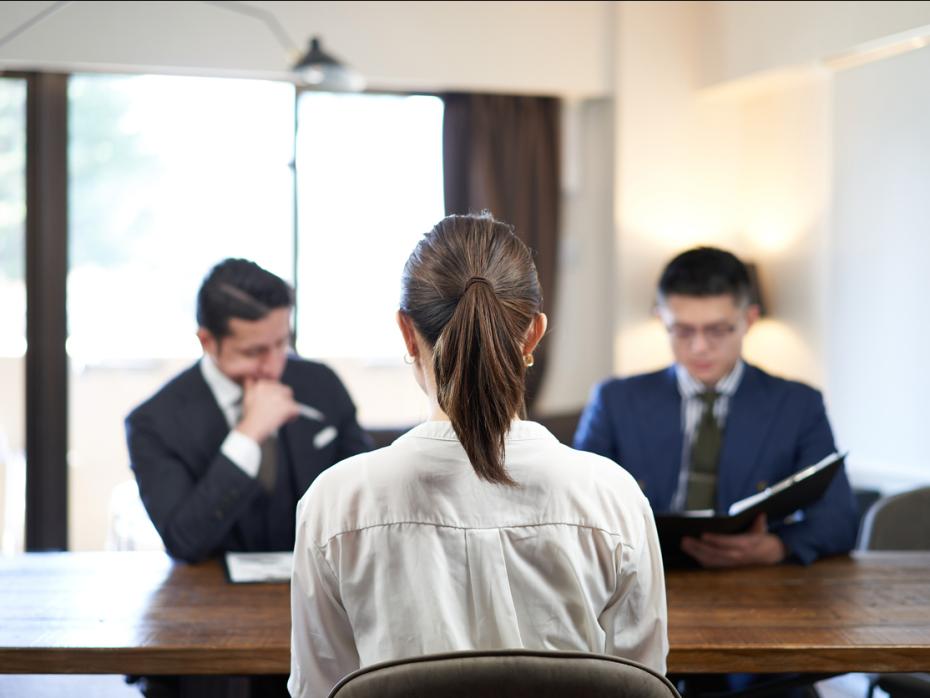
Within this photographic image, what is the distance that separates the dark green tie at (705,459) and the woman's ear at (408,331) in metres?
1.45

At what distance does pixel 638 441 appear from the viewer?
2.69 metres

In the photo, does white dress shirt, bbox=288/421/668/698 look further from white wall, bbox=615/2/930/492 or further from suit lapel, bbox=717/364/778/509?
white wall, bbox=615/2/930/492

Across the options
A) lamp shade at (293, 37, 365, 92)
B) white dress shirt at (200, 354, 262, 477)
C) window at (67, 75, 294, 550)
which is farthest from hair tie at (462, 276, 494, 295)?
window at (67, 75, 294, 550)

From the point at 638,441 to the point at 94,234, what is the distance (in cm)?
325

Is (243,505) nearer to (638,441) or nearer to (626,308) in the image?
(638,441)

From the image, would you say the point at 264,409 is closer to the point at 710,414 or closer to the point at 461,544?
the point at 710,414

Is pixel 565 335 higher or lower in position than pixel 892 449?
higher

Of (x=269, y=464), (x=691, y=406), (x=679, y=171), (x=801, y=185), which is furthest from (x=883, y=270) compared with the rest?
(x=269, y=464)

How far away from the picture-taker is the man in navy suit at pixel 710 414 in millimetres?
2564

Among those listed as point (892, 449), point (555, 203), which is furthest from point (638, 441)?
point (555, 203)

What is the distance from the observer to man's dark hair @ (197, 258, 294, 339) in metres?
2.47

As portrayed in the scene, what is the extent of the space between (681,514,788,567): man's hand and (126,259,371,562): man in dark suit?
0.88m

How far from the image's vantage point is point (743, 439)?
2596mm

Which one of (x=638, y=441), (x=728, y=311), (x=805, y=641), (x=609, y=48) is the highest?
(x=609, y=48)
